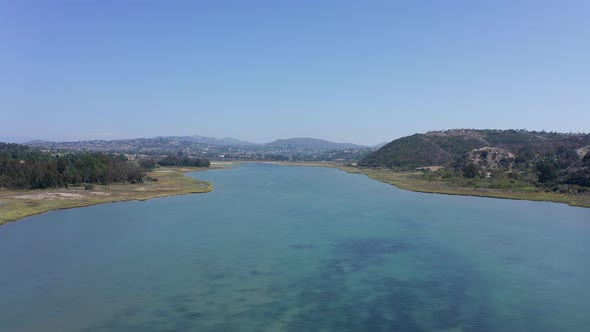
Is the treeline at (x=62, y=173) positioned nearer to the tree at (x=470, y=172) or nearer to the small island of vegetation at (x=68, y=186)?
the small island of vegetation at (x=68, y=186)

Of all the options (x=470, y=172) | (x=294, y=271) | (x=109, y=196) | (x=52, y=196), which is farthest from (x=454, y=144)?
(x=294, y=271)

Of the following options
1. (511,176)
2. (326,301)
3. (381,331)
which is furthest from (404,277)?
(511,176)

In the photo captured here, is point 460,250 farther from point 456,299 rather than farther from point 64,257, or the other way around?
point 64,257

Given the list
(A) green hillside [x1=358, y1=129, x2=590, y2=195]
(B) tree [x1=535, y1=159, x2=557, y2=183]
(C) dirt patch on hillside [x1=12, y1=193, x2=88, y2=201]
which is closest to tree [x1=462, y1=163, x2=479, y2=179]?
(A) green hillside [x1=358, y1=129, x2=590, y2=195]

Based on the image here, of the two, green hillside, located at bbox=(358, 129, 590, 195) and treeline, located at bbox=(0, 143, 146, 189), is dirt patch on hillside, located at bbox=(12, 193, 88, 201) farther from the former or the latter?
green hillside, located at bbox=(358, 129, 590, 195)

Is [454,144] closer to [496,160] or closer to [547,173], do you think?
[496,160]

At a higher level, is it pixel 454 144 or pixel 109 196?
pixel 454 144
